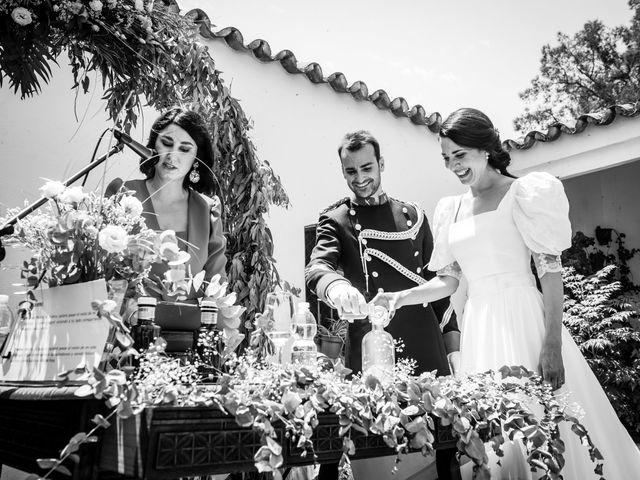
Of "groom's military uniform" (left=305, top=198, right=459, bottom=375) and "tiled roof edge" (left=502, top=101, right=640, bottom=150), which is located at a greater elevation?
"tiled roof edge" (left=502, top=101, right=640, bottom=150)

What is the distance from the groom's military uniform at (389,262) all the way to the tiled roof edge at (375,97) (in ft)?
7.06

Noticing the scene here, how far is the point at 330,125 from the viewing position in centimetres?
509

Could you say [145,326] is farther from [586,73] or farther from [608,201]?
[586,73]

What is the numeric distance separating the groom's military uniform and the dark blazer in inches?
14.6

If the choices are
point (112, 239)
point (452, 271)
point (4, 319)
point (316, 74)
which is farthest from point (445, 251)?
point (316, 74)

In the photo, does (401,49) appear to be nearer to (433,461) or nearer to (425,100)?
(425,100)

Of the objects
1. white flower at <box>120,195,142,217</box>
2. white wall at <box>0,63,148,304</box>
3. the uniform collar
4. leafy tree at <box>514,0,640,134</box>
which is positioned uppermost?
leafy tree at <box>514,0,640,134</box>

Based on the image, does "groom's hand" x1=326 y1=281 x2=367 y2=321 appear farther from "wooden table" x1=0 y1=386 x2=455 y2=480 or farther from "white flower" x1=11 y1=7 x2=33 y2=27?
"white flower" x1=11 y1=7 x2=33 y2=27

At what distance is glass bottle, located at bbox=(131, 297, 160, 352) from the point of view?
1.29m

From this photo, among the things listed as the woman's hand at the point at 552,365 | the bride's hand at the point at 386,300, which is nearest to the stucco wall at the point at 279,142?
the bride's hand at the point at 386,300

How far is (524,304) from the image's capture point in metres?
2.03

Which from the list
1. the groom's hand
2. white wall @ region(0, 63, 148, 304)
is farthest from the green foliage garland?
the groom's hand

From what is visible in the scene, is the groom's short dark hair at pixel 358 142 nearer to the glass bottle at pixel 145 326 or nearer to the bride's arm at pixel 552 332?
the bride's arm at pixel 552 332

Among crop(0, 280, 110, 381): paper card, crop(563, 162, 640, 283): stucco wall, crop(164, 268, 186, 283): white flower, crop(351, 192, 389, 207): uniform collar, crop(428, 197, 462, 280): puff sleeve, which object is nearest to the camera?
crop(0, 280, 110, 381): paper card
